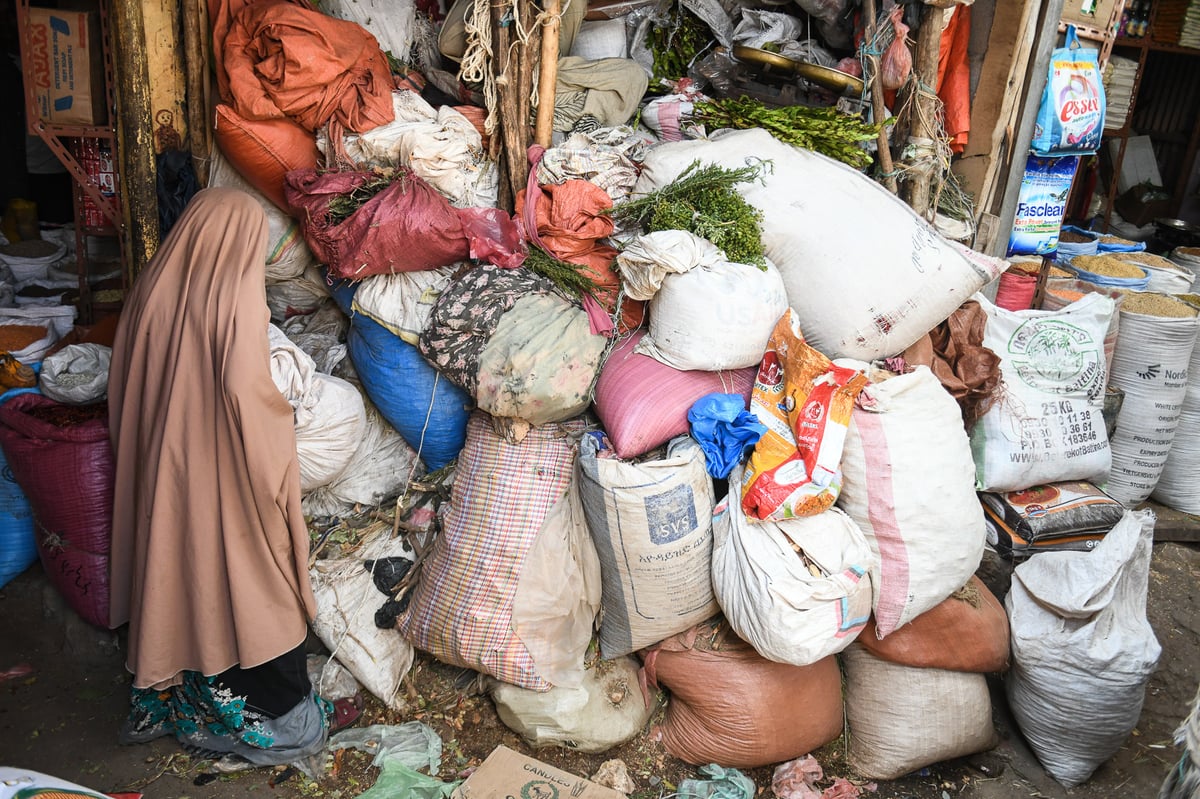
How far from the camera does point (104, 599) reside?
2.65m

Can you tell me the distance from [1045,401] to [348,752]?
102 inches

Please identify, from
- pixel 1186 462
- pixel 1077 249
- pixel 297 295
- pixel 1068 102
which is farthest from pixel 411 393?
pixel 1186 462

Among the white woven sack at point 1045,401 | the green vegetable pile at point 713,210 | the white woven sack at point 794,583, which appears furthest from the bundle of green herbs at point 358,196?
the white woven sack at point 1045,401

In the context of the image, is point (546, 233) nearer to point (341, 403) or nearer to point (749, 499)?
point (341, 403)

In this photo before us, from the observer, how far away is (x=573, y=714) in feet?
8.31

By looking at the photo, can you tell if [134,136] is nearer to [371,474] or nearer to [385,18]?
[385,18]

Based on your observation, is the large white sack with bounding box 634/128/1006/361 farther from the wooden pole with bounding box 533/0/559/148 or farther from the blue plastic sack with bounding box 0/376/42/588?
the blue plastic sack with bounding box 0/376/42/588

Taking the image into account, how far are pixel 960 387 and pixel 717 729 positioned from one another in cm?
139

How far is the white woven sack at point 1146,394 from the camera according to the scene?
3.38m

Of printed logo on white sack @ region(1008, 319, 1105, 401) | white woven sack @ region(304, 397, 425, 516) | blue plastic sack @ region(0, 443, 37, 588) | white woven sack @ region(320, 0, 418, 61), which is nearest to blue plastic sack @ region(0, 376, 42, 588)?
blue plastic sack @ region(0, 443, 37, 588)

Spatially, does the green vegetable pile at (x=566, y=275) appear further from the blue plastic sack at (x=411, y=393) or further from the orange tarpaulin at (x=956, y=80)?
the orange tarpaulin at (x=956, y=80)

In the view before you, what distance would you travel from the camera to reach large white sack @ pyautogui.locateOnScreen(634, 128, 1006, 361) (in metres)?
2.71

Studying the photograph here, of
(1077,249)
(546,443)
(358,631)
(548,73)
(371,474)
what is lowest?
(358,631)

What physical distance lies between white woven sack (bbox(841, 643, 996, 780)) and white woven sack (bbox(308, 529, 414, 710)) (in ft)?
4.75
